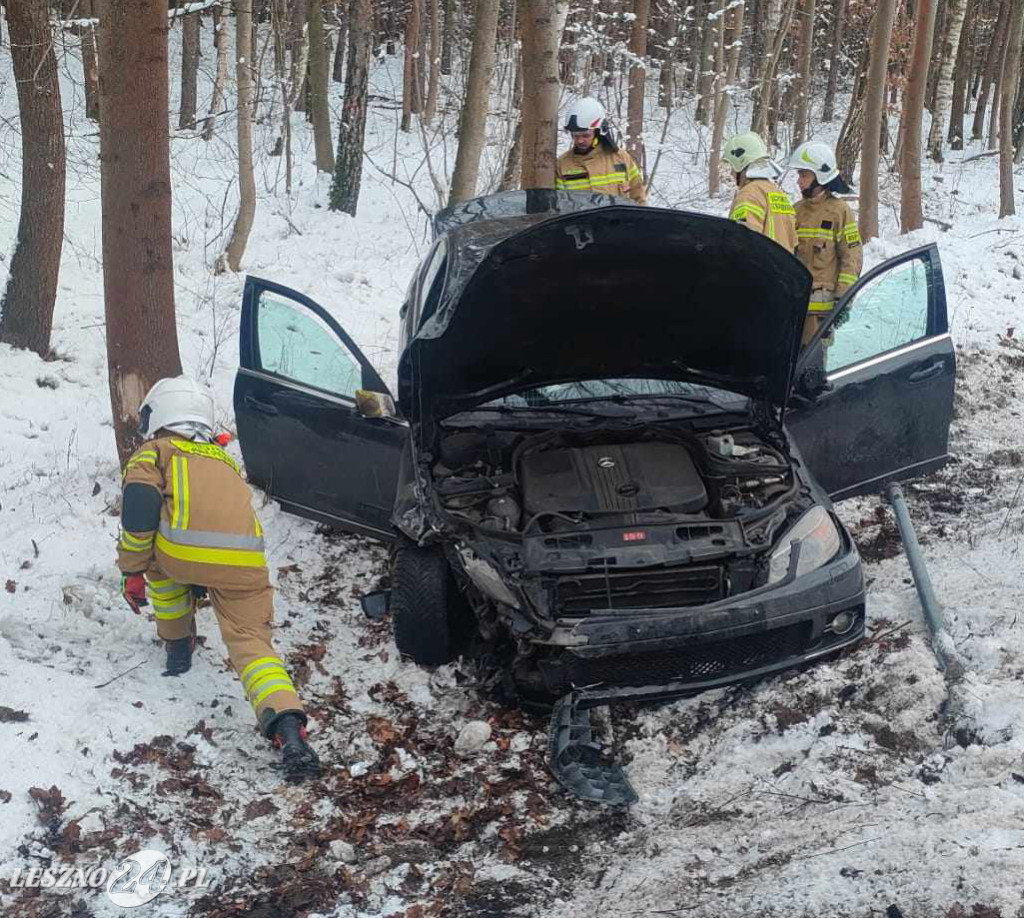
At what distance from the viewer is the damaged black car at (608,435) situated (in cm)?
434

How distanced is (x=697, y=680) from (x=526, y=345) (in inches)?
74.3

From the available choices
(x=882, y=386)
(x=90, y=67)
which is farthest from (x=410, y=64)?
(x=882, y=386)

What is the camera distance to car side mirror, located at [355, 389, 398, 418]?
5402 millimetres

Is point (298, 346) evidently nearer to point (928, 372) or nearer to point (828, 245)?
point (928, 372)

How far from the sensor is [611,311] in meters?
5.16

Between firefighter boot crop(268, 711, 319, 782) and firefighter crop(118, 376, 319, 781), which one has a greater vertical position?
firefighter crop(118, 376, 319, 781)

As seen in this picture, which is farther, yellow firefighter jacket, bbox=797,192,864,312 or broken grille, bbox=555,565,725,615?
yellow firefighter jacket, bbox=797,192,864,312

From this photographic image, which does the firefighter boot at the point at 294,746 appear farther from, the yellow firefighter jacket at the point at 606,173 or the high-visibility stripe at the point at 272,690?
the yellow firefighter jacket at the point at 606,173

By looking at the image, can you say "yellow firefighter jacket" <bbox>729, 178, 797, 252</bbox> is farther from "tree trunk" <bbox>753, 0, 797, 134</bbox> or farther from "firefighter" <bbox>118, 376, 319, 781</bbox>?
"tree trunk" <bbox>753, 0, 797, 134</bbox>

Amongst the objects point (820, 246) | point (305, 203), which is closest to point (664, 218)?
point (820, 246)

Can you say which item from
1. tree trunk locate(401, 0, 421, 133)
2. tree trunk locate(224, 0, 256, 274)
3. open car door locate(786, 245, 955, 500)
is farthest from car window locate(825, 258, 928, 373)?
tree trunk locate(401, 0, 421, 133)

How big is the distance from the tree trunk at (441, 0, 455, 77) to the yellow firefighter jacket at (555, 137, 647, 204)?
1991 cm

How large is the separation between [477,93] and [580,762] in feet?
25.3

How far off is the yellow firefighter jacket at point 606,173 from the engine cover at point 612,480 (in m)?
3.57
